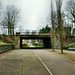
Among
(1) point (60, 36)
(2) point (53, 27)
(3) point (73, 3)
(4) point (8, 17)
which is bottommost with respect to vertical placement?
(1) point (60, 36)

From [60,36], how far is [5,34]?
2141 centimetres

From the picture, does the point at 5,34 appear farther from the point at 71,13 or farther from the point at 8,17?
the point at 71,13

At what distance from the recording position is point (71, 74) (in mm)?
5102

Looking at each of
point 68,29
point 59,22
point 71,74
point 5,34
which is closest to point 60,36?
point 59,22

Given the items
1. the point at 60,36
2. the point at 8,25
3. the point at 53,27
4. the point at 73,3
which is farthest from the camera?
the point at 8,25

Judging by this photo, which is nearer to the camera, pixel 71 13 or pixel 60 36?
pixel 60 36

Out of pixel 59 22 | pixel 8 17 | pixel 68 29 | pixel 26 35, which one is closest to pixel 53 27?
pixel 59 22

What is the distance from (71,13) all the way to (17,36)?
20.2m

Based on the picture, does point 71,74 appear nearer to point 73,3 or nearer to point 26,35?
point 26,35

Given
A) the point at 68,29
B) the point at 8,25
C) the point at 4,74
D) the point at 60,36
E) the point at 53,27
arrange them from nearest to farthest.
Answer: the point at 4,74, the point at 60,36, the point at 53,27, the point at 8,25, the point at 68,29

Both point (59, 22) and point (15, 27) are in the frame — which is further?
point (15, 27)

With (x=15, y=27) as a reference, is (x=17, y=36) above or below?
below

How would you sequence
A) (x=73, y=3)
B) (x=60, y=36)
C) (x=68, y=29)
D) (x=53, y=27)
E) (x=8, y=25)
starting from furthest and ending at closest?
1. (x=68, y=29)
2. (x=8, y=25)
3. (x=73, y=3)
4. (x=53, y=27)
5. (x=60, y=36)

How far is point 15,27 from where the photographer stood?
34.2 m
